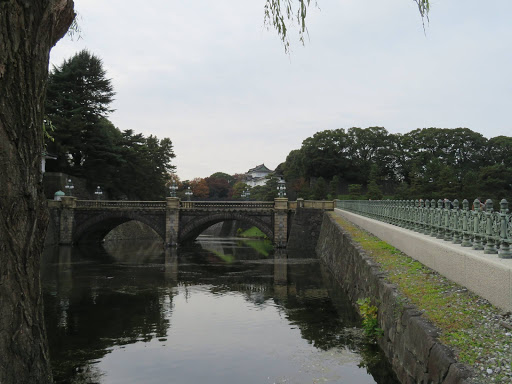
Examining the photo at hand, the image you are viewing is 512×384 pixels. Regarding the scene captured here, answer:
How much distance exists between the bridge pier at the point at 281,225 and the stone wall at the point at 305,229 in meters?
0.58

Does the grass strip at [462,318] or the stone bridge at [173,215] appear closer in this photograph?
the grass strip at [462,318]

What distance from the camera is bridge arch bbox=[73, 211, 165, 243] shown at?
4550 centimetres

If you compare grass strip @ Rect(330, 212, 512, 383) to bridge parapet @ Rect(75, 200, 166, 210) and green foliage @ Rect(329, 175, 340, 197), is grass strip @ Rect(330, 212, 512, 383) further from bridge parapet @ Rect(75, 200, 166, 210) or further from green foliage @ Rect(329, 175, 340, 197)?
green foliage @ Rect(329, 175, 340, 197)

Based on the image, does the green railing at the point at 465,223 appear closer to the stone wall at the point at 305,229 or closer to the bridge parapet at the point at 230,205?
the stone wall at the point at 305,229

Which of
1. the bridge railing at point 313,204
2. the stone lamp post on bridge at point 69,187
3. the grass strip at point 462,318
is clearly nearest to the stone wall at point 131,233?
the stone lamp post on bridge at point 69,187

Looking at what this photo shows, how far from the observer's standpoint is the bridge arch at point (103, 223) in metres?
45.5

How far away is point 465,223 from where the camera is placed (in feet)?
29.7

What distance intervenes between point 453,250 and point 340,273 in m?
12.7

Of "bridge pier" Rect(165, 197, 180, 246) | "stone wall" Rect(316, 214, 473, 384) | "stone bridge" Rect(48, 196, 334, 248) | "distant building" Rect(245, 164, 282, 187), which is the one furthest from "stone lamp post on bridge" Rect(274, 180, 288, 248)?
"distant building" Rect(245, 164, 282, 187)

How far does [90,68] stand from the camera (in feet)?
185

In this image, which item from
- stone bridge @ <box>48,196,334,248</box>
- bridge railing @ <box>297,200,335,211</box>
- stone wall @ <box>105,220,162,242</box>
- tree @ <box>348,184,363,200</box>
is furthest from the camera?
tree @ <box>348,184,363,200</box>

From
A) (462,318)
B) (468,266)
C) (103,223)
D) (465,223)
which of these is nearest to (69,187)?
(103,223)

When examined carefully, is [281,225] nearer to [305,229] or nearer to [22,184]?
[305,229]

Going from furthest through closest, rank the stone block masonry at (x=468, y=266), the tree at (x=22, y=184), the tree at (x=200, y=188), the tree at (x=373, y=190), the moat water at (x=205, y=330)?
the tree at (x=200, y=188)
the tree at (x=373, y=190)
the moat water at (x=205, y=330)
the stone block masonry at (x=468, y=266)
the tree at (x=22, y=184)
